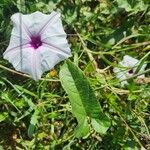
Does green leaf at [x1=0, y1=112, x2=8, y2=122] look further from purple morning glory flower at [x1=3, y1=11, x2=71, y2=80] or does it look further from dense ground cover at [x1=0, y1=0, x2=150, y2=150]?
purple morning glory flower at [x1=3, y1=11, x2=71, y2=80]

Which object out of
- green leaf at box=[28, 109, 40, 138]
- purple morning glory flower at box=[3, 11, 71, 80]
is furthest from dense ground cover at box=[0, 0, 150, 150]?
purple morning glory flower at box=[3, 11, 71, 80]

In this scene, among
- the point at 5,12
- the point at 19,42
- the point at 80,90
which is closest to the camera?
the point at 80,90

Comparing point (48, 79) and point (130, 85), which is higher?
point (48, 79)

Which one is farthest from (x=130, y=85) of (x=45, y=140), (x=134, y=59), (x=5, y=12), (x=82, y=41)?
(x=5, y=12)

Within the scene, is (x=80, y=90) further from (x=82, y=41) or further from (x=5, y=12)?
(x=5, y=12)

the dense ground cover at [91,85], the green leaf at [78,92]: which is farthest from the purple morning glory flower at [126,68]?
the green leaf at [78,92]

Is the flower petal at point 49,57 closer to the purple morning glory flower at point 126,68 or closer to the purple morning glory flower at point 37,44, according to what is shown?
the purple morning glory flower at point 37,44
